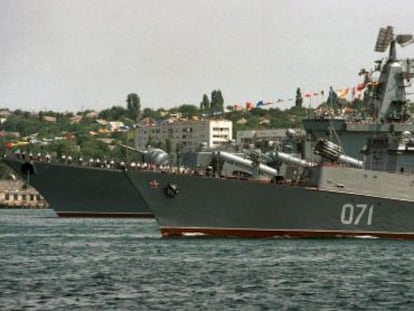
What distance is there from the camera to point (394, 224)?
5462 cm

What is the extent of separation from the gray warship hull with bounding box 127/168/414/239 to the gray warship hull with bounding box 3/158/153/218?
3613 centimetres

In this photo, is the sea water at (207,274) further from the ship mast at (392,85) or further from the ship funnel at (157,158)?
the ship funnel at (157,158)

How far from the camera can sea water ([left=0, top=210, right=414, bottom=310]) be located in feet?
110

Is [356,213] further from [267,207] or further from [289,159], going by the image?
[289,159]

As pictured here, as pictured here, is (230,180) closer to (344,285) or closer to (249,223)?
(249,223)

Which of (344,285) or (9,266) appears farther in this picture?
(9,266)

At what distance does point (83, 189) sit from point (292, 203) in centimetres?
4098

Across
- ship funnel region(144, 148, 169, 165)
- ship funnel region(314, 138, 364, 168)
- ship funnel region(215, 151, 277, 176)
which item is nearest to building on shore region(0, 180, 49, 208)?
ship funnel region(144, 148, 169, 165)

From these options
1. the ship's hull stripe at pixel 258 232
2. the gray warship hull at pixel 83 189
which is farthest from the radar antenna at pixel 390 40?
the gray warship hull at pixel 83 189

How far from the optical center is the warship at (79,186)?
9138 centimetres

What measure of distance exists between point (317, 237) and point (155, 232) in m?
14.5

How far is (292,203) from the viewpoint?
175 ft

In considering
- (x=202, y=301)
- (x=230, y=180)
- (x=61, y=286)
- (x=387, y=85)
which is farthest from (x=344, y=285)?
(x=387, y=85)

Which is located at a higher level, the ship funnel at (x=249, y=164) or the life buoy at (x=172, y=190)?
the ship funnel at (x=249, y=164)
